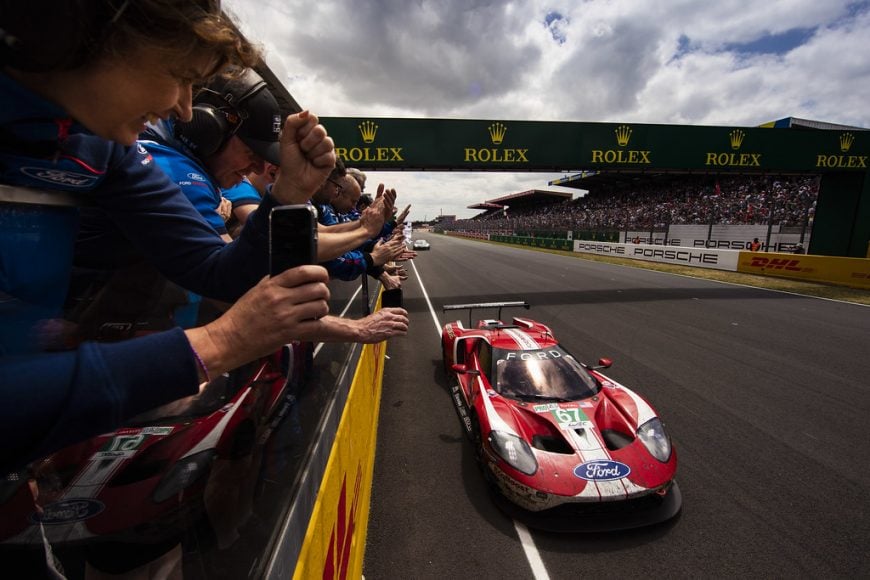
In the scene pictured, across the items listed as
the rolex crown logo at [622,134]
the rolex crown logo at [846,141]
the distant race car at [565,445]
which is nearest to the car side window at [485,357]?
the distant race car at [565,445]

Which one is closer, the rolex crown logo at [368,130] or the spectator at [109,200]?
the spectator at [109,200]

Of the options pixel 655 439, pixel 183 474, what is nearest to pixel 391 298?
pixel 183 474

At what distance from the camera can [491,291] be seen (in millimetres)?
13758

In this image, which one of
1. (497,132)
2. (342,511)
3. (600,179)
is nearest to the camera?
(342,511)

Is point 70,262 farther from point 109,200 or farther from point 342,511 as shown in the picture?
point 342,511

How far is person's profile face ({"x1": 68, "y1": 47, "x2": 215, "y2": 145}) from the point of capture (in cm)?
69

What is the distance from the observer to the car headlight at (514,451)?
296 centimetres

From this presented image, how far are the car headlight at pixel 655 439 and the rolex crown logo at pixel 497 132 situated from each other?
1049 centimetres

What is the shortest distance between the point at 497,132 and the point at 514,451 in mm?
10974

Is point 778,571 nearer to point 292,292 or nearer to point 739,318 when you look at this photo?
point 292,292

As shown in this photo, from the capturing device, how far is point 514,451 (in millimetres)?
3068

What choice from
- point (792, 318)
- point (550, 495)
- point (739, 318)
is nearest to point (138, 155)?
point (550, 495)

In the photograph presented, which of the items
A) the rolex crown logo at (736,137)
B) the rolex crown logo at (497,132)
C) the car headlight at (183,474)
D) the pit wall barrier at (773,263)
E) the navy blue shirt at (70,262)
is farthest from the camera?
the pit wall barrier at (773,263)

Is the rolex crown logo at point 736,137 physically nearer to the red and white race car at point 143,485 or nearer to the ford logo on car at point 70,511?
the red and white race car at point 143,485
